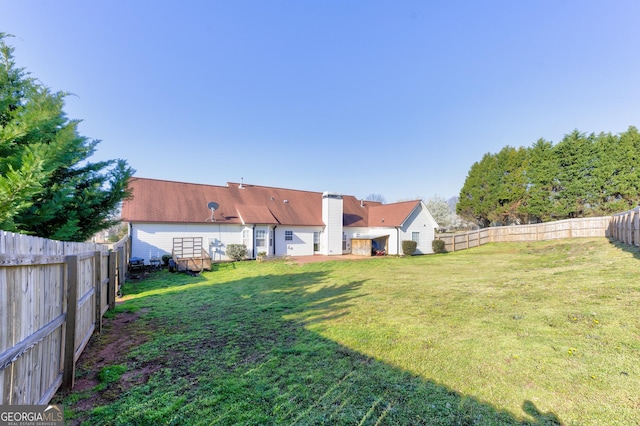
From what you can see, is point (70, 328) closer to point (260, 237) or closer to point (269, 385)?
point (269, 385)

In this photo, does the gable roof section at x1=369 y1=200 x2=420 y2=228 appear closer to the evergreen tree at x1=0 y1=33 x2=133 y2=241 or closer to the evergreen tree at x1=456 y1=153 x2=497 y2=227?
the evergreen tree at x1=456 y1=153 x2=497 y2=227

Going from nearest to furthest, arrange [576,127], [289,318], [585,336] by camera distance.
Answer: [585,336] < [289,318] < [576,127]

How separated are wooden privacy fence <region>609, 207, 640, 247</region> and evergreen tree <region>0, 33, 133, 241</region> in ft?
62.8

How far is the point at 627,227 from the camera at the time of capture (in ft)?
43.7

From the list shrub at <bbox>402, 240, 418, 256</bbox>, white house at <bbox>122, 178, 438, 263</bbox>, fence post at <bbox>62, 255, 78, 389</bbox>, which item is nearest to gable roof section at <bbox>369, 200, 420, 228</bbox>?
white house at <bbox>122, 178, 438, 263</bbox>

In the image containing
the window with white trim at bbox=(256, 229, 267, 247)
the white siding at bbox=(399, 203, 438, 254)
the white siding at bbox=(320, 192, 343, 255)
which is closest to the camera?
the window with white trim at bbox=(256, 229, 267, 247)

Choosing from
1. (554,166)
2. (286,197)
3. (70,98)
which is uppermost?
(554,166)

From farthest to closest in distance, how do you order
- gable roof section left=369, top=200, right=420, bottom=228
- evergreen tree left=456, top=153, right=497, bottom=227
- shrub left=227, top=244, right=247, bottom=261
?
evergreen tree left=456, top=153, right=497, bottom=227
gable roof section left=369, top=200, right=420, bottom=228
shrub left=227, top=244, right=247, bottom=261

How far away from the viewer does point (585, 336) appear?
4750mm

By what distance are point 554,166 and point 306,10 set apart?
3205 centimetres

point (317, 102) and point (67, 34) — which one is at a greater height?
point (317, 102)

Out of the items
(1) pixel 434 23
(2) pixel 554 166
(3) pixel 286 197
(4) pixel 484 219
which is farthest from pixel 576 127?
(3) pixel 286 197

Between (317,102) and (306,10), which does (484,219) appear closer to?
(317,102)

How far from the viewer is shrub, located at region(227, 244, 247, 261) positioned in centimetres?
1853
